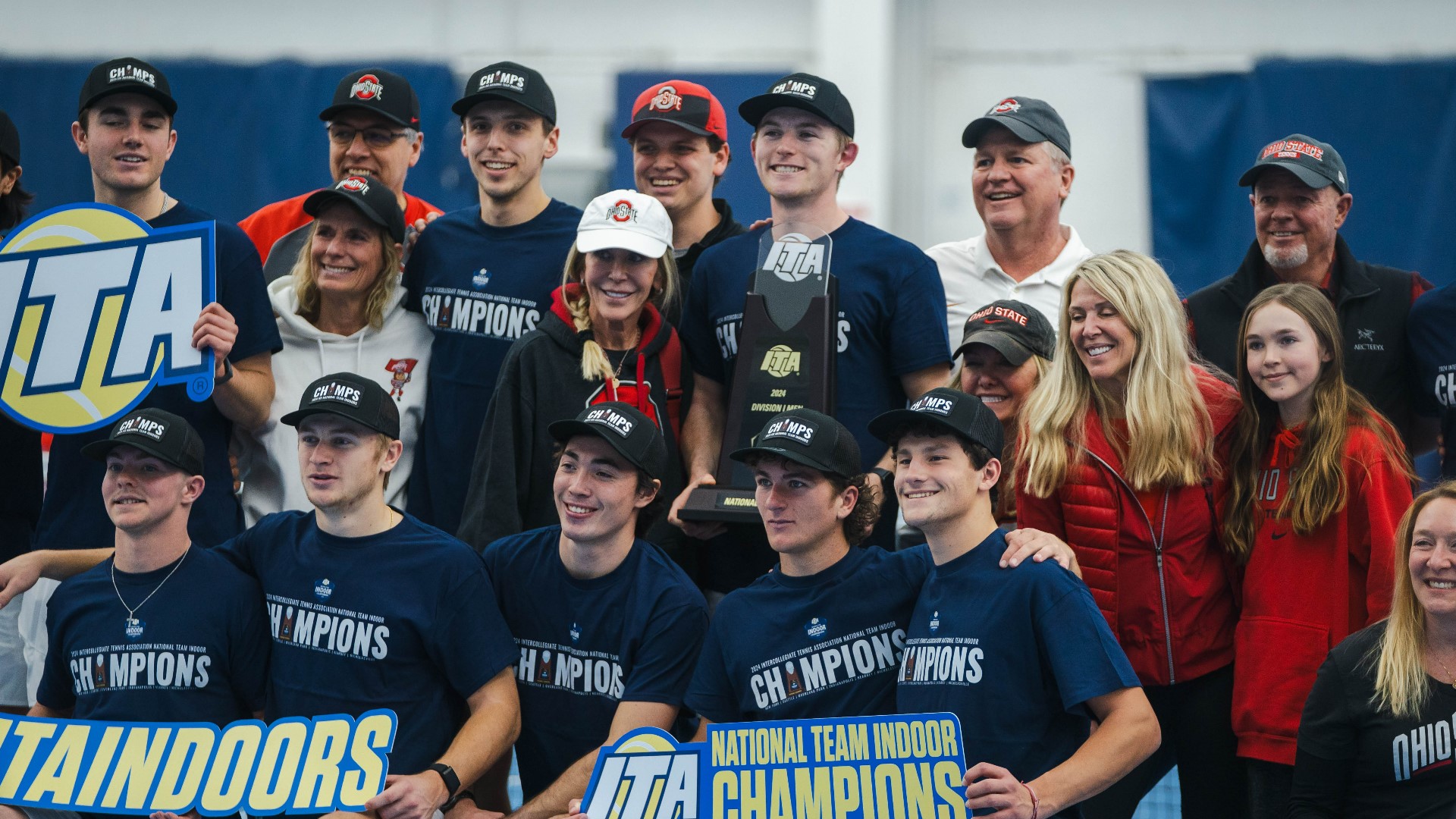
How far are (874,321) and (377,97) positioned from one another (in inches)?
73.4

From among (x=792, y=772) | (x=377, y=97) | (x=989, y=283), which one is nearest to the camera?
(x=792, y=772)

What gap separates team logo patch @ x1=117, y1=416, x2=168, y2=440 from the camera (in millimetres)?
3787

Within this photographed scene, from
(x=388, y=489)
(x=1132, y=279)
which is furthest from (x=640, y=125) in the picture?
(x=1132, y=279)

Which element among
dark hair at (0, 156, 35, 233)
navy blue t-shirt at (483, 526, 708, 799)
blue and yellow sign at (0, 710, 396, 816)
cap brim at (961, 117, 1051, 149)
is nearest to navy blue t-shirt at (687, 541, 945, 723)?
navy blue t-shirt at (483, 526, 708, 799)

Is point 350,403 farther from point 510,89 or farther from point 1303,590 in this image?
point 1303,590

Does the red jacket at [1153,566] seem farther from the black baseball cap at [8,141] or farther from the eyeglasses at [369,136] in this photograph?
the black baseball cap at [8,141]

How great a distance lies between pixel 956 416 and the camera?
3.40 meters

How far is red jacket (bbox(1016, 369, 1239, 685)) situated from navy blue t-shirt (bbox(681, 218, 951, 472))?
605 mm

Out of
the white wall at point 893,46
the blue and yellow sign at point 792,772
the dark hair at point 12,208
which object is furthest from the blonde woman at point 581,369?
the white wall at point 893,46

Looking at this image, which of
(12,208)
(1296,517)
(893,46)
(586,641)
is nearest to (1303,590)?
(1296,517)

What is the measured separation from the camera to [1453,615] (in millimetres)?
3279

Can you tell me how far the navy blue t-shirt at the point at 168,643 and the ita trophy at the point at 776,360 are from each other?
116 cm

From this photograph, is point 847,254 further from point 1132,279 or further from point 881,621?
point 881,621

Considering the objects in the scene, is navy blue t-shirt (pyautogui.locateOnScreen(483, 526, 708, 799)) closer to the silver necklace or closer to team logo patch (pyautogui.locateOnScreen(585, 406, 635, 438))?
team logo patch (pyautogui.locateOnScreen(585, 406, 635, 438))
